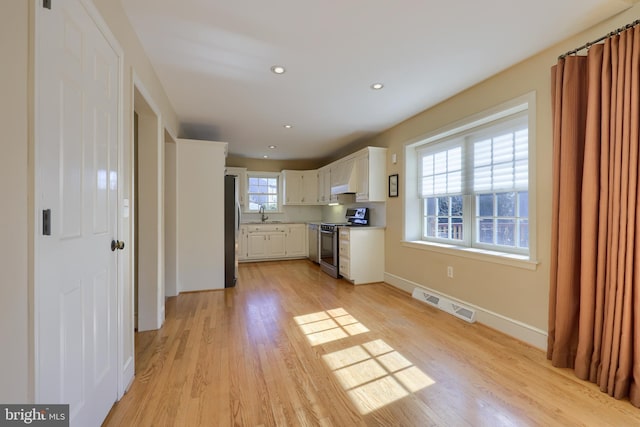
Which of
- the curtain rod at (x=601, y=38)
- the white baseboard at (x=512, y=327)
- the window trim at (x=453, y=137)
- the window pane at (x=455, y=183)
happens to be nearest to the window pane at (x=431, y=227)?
the window trim at (x=453, y=137)

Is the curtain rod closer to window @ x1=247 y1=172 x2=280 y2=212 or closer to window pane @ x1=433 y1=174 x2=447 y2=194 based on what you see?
window pane @ x1=433 y1=174 x2=447 y2=194

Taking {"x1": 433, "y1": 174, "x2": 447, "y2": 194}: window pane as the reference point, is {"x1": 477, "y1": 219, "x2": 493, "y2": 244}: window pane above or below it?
below

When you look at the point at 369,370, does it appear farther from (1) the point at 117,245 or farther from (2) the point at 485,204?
(2) the point at 485,204

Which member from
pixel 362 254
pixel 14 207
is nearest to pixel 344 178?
pixel 362 254

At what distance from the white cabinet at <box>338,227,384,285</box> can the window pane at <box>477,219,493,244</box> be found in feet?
5.20

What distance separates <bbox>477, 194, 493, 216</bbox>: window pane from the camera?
2814mm

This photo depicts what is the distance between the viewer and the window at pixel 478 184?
2.50 m

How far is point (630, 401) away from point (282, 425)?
197 centimetres

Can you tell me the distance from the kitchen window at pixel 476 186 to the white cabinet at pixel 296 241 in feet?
9.88

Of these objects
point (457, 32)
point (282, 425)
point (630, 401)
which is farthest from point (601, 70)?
point (282, 425)

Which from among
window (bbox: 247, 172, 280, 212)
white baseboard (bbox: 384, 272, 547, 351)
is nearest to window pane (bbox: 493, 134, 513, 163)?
white baseboard (bbox: 384, 272, 547, 351)

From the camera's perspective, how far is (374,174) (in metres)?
4.27

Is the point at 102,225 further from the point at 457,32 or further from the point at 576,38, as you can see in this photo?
the point at 576,38

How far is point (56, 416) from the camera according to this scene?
3.33 feet
